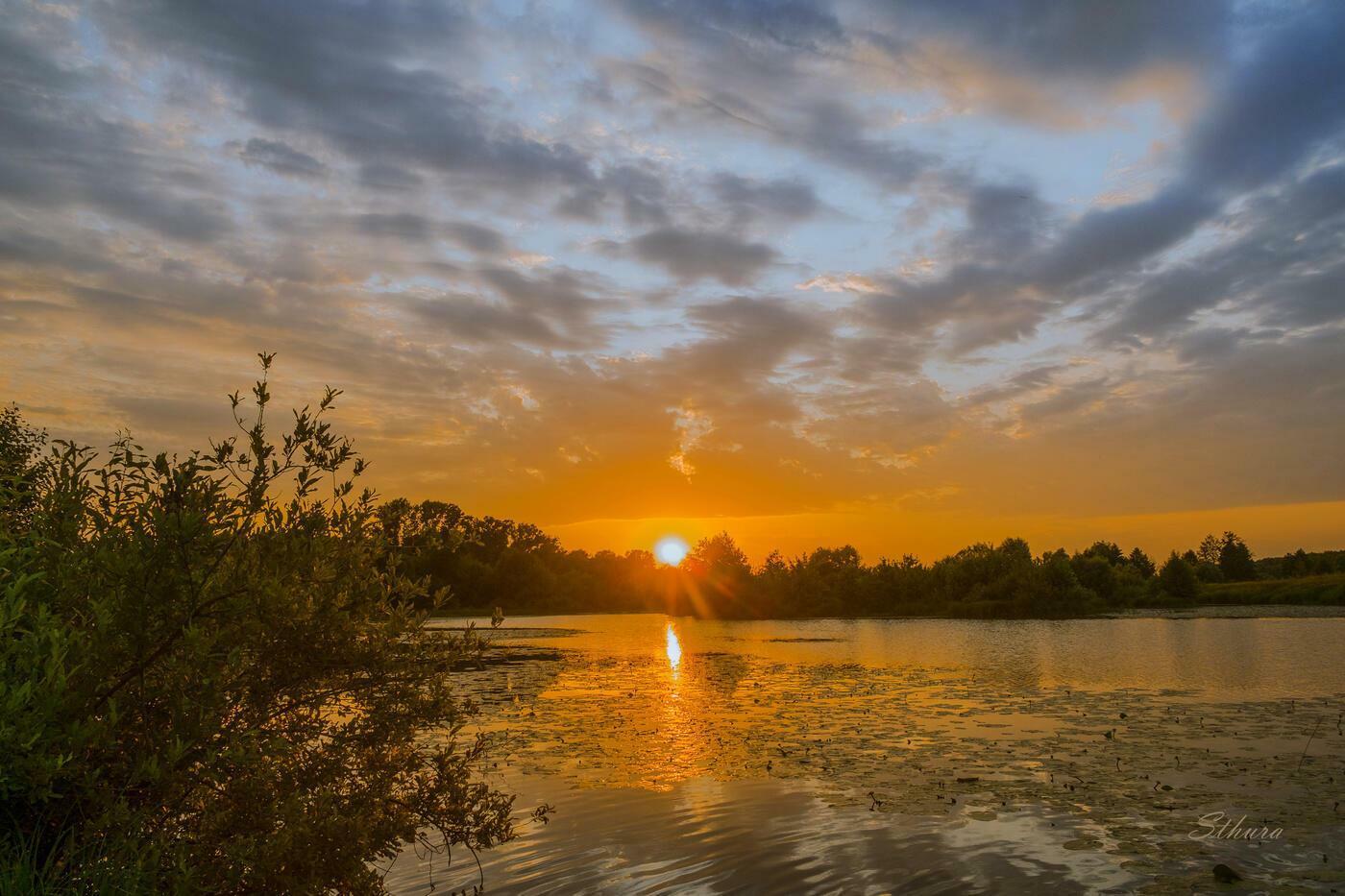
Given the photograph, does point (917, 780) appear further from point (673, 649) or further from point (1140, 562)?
point (1140, 562)

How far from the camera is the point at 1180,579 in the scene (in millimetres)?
99625

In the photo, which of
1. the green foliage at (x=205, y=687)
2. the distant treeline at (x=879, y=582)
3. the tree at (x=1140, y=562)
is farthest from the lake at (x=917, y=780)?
the tree at (x=1140, y=562)

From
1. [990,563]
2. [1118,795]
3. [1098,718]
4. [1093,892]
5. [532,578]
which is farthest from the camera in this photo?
[532,578]

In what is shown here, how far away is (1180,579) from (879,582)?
121 ft

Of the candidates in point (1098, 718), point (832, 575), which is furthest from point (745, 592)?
point (1098, 718)

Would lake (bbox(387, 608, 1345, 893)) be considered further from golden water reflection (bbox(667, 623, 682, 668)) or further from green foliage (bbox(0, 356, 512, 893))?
golden water reflection (bbox(667, 623, 682, 668))

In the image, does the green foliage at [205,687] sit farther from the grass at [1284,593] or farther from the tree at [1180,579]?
the tree at [1180,579]

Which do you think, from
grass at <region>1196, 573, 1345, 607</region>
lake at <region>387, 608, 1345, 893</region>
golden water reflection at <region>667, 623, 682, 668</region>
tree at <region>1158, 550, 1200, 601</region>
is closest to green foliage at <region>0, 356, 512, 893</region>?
lake at <region>387, 608, 1345, 893</region>

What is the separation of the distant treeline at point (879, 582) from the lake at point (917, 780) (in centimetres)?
6081

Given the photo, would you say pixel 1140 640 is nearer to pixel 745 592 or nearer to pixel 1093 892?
pixel 1093 892

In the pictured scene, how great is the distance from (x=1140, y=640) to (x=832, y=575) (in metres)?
61.5

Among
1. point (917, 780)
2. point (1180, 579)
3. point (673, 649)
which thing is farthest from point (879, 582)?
point (917, 780)

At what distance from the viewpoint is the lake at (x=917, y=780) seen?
11.0m

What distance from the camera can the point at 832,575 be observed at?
112 metres
